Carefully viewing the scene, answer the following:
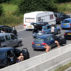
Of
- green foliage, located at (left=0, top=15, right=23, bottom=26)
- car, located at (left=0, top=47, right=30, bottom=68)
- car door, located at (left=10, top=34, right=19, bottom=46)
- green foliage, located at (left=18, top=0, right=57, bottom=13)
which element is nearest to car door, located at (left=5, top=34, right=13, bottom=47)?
car door, located at (left=10, top=34, right=19, bottom=46)

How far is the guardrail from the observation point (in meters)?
16.6

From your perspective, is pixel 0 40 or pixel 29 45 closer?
pixel 0 40

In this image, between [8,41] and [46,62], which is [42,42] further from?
[46,62]

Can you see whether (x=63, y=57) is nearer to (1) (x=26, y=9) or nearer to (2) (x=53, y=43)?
(2) (x=53, y=43)

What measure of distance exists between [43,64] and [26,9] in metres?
33.6

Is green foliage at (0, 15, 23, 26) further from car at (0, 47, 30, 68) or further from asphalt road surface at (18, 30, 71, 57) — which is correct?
car at (0, 47, 30, 68)

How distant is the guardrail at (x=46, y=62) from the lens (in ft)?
54.5

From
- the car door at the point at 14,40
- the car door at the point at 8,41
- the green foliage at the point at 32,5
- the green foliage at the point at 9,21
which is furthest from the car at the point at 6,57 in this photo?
the green foliage at the point at 32,5

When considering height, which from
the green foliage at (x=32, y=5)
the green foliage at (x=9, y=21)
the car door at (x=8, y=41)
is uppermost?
the green foliage at (x=32, y=5)

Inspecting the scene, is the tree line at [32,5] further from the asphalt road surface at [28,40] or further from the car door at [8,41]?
the car door at [8,41]

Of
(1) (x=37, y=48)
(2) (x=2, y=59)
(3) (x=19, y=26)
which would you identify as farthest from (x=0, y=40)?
(3) (x=19, y=26)

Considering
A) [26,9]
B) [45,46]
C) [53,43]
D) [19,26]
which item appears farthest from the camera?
[26,9]

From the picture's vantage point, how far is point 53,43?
26719 millimetres

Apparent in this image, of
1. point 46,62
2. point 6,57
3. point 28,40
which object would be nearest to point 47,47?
point 6,57
